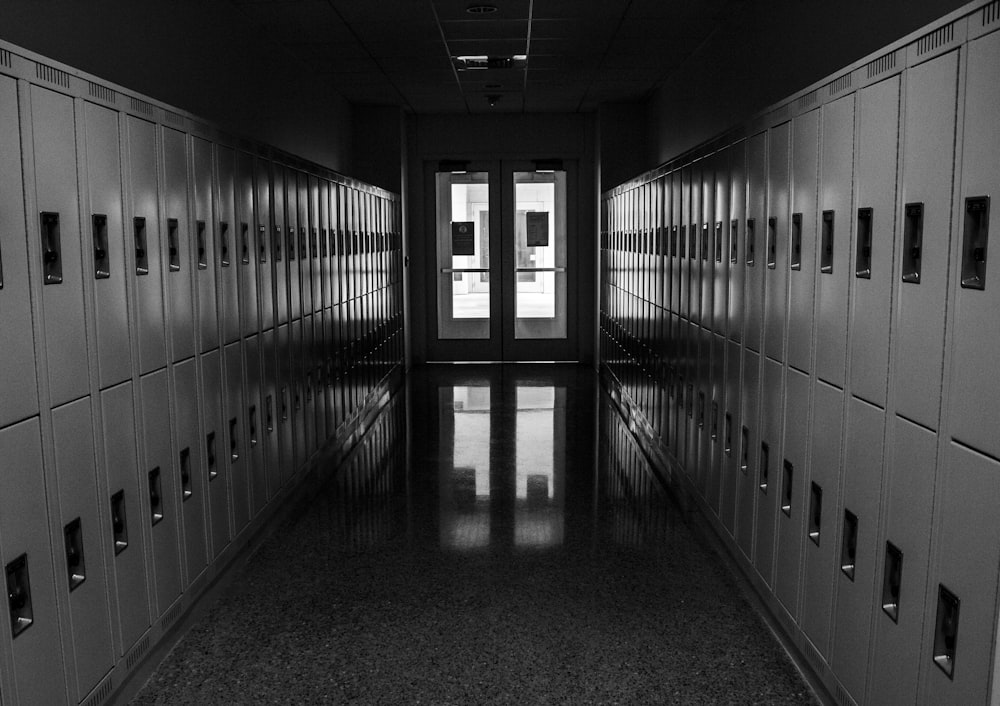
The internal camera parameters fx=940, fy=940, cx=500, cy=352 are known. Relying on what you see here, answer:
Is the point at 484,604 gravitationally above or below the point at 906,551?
below

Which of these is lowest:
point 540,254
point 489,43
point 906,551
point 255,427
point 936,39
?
point 255,427

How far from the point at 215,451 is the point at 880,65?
9.94ft

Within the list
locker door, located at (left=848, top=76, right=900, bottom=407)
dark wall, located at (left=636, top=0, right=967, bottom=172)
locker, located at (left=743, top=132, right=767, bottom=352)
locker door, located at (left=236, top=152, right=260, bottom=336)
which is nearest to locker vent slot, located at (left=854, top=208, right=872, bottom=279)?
locker door, located at (left=848, top=76, right=900, bottom=407)

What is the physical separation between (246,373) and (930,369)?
3262mm

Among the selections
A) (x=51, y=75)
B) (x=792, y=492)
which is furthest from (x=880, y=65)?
(x=51, y=75)

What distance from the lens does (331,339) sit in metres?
6.82

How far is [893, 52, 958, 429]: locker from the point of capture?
85.4 inches

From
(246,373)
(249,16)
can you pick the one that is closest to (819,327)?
(246,373)

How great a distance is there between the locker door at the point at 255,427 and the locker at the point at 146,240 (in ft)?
3.87

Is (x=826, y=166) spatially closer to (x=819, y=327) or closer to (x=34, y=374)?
(x=819, y=327)

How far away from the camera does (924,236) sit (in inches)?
89.7

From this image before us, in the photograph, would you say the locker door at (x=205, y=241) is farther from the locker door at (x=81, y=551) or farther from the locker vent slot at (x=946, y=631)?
the locker vent slot at (x=946, y=631)

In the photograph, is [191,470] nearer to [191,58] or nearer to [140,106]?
[140,106]

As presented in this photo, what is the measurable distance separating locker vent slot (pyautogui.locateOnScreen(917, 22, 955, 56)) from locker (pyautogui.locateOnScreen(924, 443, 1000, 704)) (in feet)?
3.05
